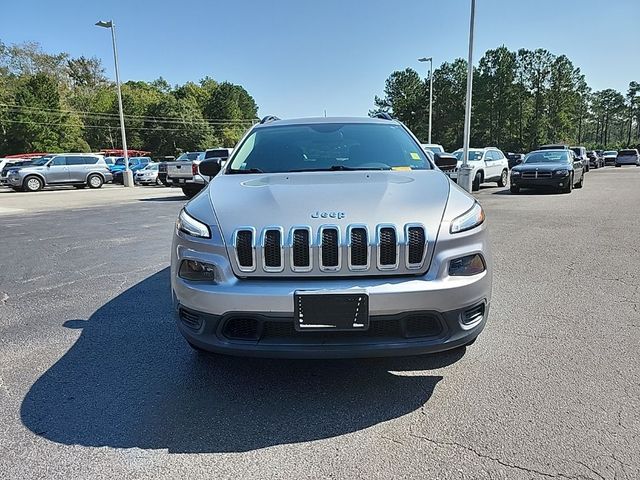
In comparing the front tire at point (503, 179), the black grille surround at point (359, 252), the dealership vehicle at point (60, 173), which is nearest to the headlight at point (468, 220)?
the black grille surround at point (359, 252)

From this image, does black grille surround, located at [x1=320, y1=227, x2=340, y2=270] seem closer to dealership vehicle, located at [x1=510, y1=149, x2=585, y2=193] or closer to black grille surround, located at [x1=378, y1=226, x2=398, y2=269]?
black grille surround, located at [x1=378, y1=226, x2=398, y2=269]

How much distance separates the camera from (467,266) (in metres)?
2.53

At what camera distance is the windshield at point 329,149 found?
12.1 feet

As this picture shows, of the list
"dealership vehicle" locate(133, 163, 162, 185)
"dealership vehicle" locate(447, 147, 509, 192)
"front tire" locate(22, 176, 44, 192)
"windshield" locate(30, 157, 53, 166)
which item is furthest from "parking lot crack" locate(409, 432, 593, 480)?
"dealership vehicle" locate(133, 163, 162, 185)

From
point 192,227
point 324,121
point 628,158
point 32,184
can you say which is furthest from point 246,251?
point 628,158

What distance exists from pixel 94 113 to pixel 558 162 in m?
69.1

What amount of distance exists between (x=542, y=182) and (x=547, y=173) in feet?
1.06

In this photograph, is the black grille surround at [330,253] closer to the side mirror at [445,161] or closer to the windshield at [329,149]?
the windshield at [329,149]

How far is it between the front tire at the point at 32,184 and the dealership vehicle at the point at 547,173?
21.0 m

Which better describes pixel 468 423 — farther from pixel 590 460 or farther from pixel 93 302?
pixel 93 302

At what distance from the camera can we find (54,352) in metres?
3.38

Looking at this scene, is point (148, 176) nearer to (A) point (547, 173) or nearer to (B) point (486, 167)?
(B) point (486, 167)

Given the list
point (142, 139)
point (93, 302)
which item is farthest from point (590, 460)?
point (142, 139)

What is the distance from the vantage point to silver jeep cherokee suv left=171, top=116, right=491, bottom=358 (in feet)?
7.64
